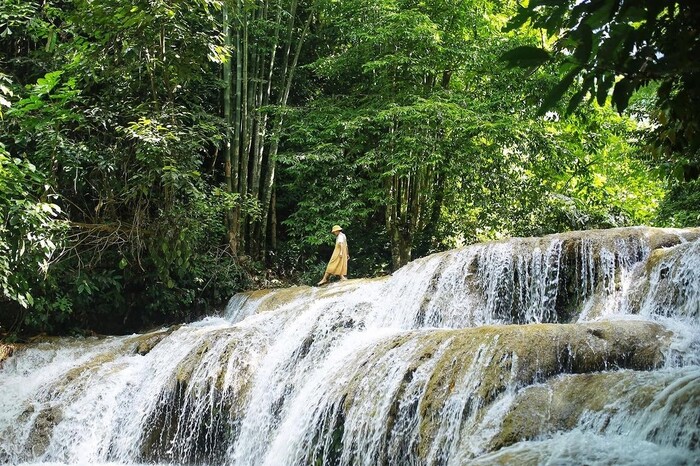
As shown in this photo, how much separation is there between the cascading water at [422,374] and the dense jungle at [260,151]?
1.30m

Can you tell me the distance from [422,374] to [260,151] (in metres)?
8.73

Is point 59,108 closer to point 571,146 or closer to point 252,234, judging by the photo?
point 252,234

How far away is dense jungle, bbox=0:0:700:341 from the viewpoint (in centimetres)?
835

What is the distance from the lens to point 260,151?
41.5ft

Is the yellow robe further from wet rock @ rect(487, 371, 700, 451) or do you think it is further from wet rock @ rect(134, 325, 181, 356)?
wet rock @ rect(487, 371, 700, 451)

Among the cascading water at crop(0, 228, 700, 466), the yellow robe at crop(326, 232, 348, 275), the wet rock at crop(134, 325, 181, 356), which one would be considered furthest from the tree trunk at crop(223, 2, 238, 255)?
the wet rock at crop(134, 325, 181, 356)

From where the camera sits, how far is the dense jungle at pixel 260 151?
835cm

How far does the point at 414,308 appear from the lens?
7223 mm

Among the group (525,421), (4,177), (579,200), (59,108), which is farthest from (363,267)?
(525,421)

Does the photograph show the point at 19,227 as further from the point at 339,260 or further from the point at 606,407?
the point at 606,407

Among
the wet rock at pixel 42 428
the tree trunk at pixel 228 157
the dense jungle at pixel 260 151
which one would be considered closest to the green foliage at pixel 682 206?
the dense jungle at pixel 260 151

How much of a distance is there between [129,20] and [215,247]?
489cm

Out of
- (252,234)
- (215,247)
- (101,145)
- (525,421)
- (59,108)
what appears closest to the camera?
(525,421)

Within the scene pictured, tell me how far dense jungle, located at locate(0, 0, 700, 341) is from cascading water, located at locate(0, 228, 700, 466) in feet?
4.26
